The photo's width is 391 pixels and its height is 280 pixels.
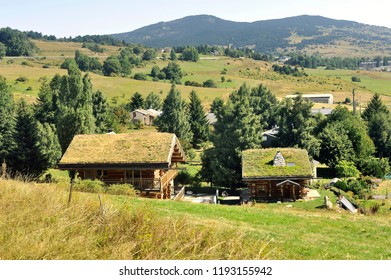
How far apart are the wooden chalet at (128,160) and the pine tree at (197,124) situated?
39.6m

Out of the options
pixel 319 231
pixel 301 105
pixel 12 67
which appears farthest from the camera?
pixel 12 67

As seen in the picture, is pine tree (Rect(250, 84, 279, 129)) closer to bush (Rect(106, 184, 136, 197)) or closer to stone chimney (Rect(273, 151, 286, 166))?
stone chimney (Rect(273, 151, 286, 166))

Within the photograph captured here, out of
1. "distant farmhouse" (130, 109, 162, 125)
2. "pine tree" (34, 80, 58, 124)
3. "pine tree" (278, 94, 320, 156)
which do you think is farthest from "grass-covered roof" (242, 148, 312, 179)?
"distant farmhouse" (130, 109, 162, 125)

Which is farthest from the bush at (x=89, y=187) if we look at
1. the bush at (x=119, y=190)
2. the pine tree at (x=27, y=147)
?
the pine tree at (x=27, y=147)

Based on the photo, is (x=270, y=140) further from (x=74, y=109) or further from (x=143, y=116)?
(x=143, y=116)

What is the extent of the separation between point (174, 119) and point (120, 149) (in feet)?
115

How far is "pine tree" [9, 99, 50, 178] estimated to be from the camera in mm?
36469

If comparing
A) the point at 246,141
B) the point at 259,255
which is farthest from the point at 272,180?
the point at 259,255

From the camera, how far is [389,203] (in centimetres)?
3491

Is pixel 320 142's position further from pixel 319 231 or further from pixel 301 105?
pixel 319 231

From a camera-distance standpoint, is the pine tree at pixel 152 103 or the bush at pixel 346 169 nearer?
the bush at pixel 346 169

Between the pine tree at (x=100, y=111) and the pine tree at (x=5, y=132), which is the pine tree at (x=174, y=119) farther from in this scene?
the pine tree at (x=5, y=132)

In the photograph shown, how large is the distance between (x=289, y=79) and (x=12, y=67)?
346 ft

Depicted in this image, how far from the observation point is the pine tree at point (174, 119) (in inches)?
2621
